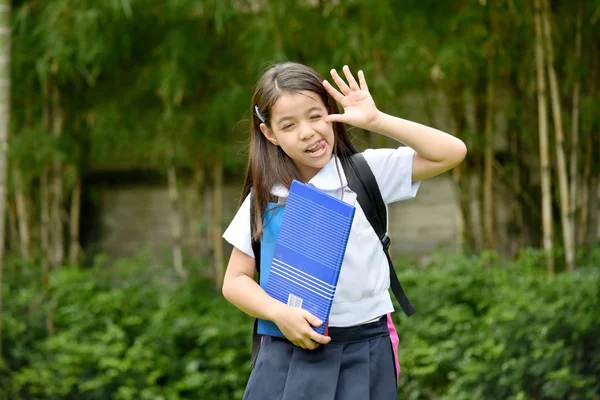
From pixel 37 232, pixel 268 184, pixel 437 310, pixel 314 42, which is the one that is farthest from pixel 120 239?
pixel 268 184

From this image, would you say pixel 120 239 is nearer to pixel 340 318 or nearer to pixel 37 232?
pixel 37 232

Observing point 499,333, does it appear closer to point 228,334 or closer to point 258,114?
point 228,334

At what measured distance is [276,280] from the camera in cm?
188

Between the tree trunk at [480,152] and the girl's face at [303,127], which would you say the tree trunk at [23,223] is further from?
the girl's face at [303,127]

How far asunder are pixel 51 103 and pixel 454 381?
3358 mm

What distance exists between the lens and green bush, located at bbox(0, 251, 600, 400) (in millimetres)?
3816

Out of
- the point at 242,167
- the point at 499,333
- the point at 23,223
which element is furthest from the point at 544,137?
the point at 23,223

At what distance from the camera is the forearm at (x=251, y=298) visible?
186 cm

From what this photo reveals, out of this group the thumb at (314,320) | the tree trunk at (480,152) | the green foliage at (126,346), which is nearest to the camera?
the thumb at (314,320)

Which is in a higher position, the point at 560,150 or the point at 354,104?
the point at 354,104

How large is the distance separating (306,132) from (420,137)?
26 centimetres

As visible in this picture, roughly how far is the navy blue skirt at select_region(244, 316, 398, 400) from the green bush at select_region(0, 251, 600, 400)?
1.96 metres

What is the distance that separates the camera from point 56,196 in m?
5.90

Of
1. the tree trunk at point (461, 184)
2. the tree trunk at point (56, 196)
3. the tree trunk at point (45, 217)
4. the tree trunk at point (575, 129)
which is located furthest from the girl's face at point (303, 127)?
the tree trunk at point (45, 217)
